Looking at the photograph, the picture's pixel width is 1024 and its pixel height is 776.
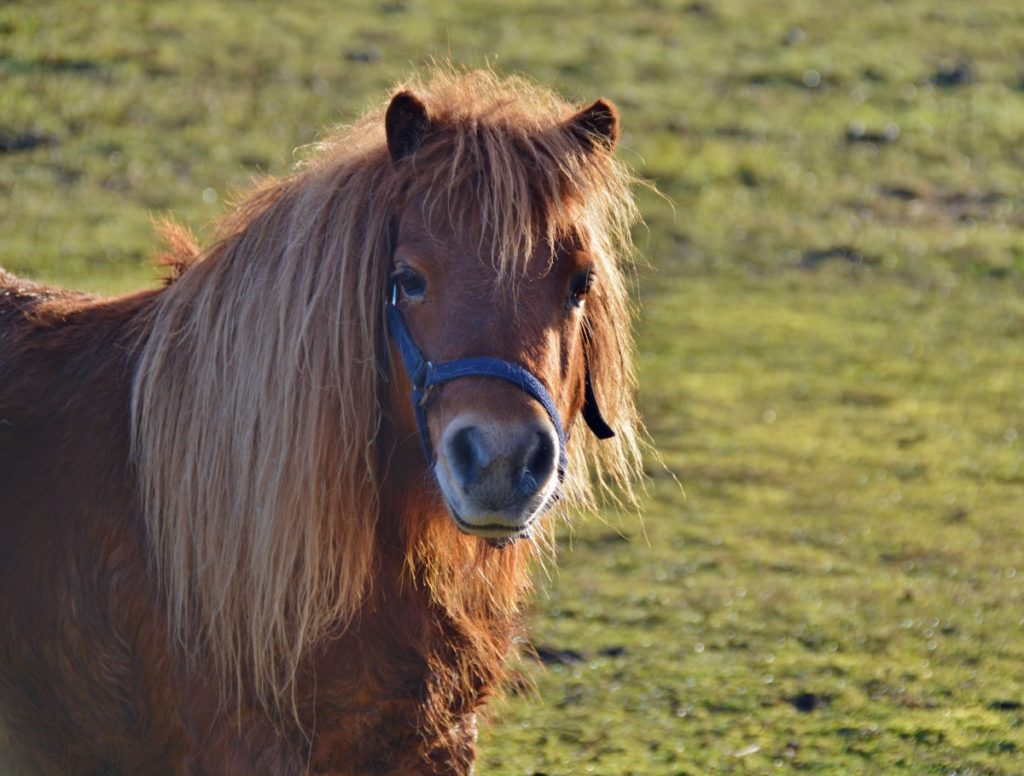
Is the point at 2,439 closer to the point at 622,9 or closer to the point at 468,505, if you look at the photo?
the point at 468,505

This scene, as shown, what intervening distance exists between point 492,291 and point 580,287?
270mm

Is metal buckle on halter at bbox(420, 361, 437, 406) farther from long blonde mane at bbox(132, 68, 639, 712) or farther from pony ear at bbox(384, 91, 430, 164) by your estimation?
pony ear at bbox(384, 91, 430, 164)

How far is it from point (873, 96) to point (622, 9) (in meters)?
2.81

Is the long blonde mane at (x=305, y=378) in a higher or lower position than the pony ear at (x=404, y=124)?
lower

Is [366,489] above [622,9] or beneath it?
beneath

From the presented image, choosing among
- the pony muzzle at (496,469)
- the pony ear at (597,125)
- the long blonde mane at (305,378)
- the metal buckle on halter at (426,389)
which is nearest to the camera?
the pony muzzle at (496,469)

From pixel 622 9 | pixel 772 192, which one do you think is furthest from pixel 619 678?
pixel 622 9

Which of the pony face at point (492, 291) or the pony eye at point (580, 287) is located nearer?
the pony face at point (492, 291)

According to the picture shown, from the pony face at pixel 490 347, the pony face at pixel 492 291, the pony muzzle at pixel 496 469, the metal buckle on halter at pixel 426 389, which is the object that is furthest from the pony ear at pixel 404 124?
the pony muzzle at pixel 496 469

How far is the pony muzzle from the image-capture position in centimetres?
232

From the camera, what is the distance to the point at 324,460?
8.63 ft

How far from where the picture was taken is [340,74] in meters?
10.7

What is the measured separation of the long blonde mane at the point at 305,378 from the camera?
2.61 meters

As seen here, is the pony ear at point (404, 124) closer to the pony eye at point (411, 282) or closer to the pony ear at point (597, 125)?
the pony eye at point (411, 282)
